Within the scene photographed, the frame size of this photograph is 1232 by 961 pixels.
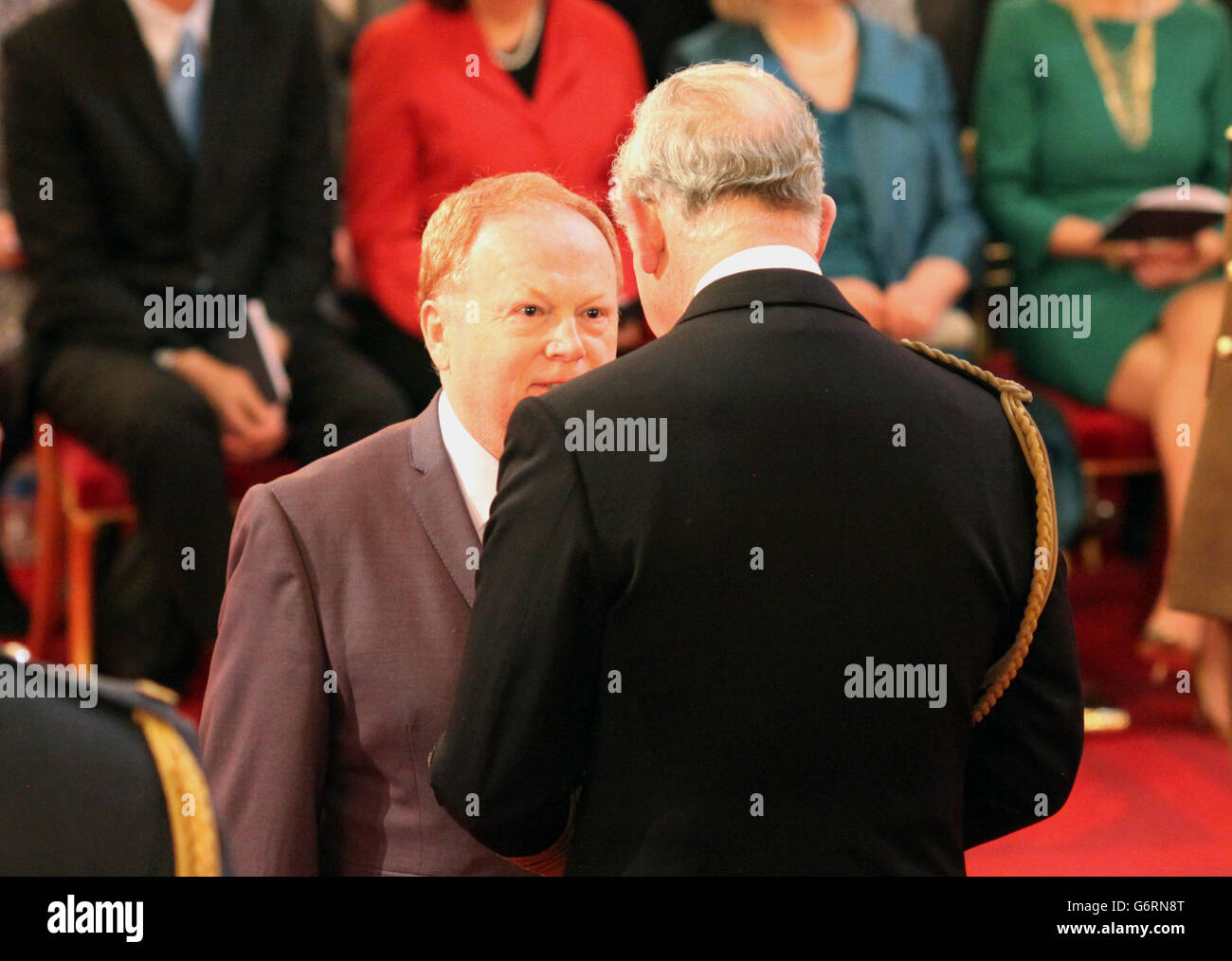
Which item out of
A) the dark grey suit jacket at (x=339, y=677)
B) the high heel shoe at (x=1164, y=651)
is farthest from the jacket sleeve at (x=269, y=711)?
the high heel shoe at (x=1164, y=651)

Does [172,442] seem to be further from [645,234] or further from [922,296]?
[645,234]

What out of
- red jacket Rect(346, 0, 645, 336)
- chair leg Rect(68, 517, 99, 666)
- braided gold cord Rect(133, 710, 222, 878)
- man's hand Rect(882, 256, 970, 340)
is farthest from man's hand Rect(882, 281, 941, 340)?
braided gold cord Rect(133, 710, 222, 878)

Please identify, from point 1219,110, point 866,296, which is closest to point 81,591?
point 866,296

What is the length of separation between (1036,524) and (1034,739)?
0.76 feet

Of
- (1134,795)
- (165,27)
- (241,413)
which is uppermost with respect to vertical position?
(165,27)

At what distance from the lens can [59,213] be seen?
3318mm

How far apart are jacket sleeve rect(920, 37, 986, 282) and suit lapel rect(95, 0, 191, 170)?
172cm

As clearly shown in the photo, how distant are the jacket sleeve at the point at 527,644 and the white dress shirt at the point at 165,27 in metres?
2.28

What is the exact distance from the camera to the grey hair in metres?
1.43

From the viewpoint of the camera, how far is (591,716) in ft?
4.74

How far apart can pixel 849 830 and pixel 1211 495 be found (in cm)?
147

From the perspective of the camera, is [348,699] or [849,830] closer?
[849,830]
